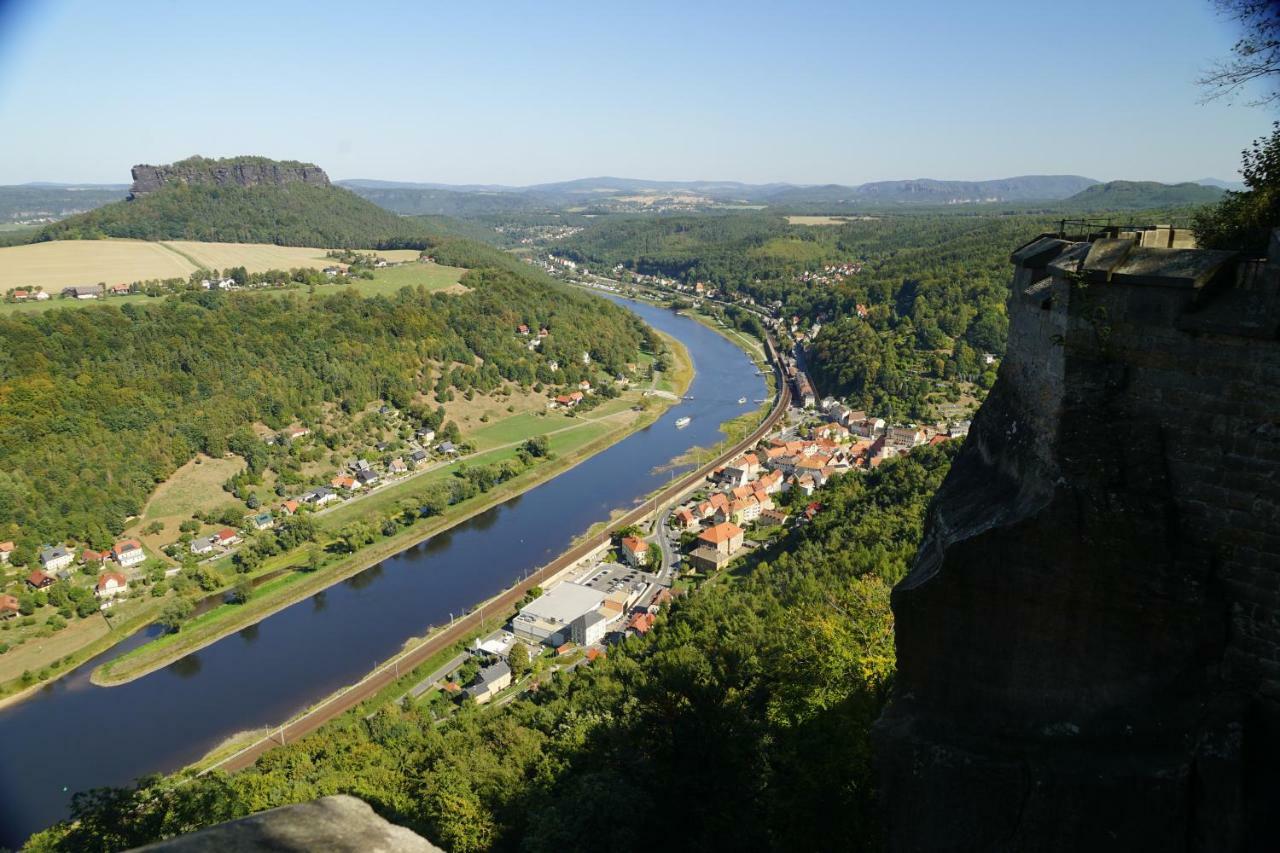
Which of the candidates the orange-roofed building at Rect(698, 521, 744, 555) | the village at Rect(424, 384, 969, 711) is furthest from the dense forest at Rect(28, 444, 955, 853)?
the orange-roofed building at Rect(698, 521, 744, 555)

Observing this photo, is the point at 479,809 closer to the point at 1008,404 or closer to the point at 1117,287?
the point at 1008,404

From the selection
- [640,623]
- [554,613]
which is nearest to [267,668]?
[554,613]

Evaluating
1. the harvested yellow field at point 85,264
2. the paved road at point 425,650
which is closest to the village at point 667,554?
the paved road at point 425,650

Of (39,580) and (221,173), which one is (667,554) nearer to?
(39,580)

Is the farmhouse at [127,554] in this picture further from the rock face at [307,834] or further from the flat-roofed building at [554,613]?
the rock face at [307,834]

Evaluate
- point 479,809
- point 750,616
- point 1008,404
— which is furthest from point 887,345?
point 1008,404

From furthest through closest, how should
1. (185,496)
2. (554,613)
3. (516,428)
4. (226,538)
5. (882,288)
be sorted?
(882,288) < (516,428) < (185,496) < (226,538) < (554,613)
